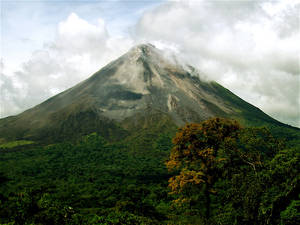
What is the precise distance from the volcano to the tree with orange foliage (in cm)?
11034

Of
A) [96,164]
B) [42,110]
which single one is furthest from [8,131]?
[96,164]

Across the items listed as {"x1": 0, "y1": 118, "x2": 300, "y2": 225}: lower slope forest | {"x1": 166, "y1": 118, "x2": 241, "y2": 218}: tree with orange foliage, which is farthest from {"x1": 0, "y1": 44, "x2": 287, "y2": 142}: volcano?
{"x1": 166, "y1": 118, "x2": 241, "y2": 218}: tree with orange foliage

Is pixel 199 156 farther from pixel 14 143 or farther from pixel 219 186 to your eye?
pixel 14 143

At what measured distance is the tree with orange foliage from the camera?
1833cm

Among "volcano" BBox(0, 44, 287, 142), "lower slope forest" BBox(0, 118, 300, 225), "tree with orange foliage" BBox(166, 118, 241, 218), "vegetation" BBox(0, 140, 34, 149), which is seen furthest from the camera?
"volcano" BBox(0, 44, 287, 142)

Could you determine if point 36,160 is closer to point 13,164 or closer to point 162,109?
point 13,164

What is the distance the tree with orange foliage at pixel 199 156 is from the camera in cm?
1833

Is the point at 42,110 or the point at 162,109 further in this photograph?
the point at 42,110

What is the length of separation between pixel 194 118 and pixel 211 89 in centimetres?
6321

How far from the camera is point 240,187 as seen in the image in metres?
14.6

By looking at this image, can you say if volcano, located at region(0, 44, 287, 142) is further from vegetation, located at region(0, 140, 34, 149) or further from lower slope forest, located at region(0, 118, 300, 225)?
lower slope forest, located at region(0, 118, 300, 225)

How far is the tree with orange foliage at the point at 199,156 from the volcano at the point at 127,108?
110 meters

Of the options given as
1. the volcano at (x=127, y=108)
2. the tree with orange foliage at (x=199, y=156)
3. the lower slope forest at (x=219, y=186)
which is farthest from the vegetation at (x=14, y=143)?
the tree with orange foliage at (x=199, y=156)

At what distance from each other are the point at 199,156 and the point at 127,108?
13871 cm
